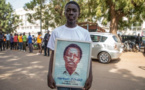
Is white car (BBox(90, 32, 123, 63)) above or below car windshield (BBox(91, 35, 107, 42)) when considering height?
below

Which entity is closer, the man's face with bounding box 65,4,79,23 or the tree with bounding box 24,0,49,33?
the man's face with bounding box 65,4,79,23

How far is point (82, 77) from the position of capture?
64.5 inches

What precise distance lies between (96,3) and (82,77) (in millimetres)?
10518

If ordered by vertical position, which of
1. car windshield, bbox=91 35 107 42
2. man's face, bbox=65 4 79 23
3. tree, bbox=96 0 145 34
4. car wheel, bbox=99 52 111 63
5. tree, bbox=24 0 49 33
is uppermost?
tree, bbox=24 0 49 33

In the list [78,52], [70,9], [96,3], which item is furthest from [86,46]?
[96,3]

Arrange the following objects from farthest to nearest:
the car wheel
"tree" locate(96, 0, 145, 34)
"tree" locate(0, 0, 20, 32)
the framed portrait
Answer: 1. "tree" locate(0, 0, 20, 32)
2. "tree" locate(96, 0, 145, 34)
3. the car wheel
4. the framed portrait

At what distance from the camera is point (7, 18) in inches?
1130

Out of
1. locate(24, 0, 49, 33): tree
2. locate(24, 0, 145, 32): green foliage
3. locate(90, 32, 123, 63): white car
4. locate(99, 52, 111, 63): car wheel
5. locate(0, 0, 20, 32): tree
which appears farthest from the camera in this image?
locate(0, 0, 20, 32): tree

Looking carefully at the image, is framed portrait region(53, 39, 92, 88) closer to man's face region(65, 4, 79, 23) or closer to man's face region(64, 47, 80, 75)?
man's face region(64, 47, 80, 75)

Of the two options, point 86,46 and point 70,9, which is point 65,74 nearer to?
point 86,46

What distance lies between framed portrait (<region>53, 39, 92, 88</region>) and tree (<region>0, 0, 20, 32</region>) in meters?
30.3

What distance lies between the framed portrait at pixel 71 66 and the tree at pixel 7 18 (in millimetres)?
30255

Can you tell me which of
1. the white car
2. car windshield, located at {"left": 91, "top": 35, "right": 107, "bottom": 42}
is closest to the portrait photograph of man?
the white car

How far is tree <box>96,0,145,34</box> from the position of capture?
9856mm
